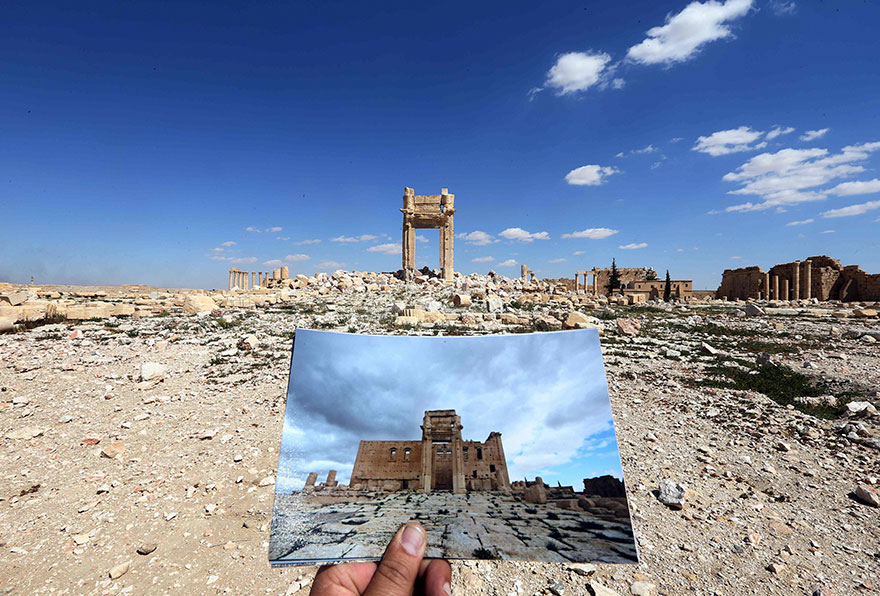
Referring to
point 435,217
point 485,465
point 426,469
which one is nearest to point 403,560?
point 426,469

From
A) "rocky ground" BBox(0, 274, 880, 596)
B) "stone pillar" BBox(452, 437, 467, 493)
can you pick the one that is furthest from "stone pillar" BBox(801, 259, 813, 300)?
"stone pillar" BBox(452, 437, 467, 493)

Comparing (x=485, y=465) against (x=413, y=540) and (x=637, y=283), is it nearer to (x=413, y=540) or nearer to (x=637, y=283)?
(x=413, y=540)

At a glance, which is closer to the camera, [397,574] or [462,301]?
[397,574]

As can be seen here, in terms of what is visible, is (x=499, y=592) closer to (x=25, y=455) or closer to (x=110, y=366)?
(x=25, y=455)

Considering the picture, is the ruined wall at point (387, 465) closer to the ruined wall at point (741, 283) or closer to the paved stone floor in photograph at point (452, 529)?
the paved stone floor in photograph at point (452, 529)

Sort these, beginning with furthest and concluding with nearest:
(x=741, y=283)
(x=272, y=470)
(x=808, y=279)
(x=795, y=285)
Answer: (x=741, y=283)
(x=795, y=285)
(x=808, y=279)
(x=272, y=470)

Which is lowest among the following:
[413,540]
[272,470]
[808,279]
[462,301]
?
[272,470]

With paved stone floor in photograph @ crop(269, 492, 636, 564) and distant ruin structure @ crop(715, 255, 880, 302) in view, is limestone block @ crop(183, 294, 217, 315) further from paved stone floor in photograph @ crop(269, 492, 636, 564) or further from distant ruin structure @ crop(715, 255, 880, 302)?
distant ruin structure @ crop(715, 255, 880, 302)
